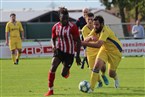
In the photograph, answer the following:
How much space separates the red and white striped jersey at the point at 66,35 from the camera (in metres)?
12.6

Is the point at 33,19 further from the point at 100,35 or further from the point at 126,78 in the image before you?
the point at 100,35

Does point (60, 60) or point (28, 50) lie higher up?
point (60, 60)

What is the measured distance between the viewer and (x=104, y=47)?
42.8 ft

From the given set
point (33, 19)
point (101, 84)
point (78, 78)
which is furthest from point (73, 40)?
point (33, 19)

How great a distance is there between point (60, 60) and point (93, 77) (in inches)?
37.6

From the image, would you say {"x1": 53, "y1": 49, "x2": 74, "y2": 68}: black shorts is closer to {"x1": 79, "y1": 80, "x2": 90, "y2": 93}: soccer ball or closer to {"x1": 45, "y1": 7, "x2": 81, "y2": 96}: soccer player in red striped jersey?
{"x1": 45, "y1": 7, "x2": 81, "y2": 96}: soccer player in red striped jersey

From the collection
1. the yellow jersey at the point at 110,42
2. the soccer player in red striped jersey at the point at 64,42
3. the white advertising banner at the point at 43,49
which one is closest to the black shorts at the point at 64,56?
the soccer player in red striped jersey at the point at 64,42

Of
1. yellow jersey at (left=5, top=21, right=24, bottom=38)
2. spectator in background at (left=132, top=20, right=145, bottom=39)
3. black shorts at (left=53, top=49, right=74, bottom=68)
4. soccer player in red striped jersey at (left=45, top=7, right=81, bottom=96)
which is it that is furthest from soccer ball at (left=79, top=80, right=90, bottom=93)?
spectator in background at (left=132, top=20, right=145, bottom=39)

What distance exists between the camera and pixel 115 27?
36.6 metres

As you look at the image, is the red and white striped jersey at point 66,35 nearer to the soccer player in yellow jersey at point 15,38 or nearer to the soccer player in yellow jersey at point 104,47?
the soccer player in yellow jersey at point 104,47

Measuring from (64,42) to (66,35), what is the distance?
0.18 m

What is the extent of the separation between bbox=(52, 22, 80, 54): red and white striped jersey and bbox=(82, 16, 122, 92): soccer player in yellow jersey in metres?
0.33

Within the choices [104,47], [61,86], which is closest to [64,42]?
[104,47]

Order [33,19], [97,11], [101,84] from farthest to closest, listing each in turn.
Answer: [97,11] < [33,19] < [101,84]
